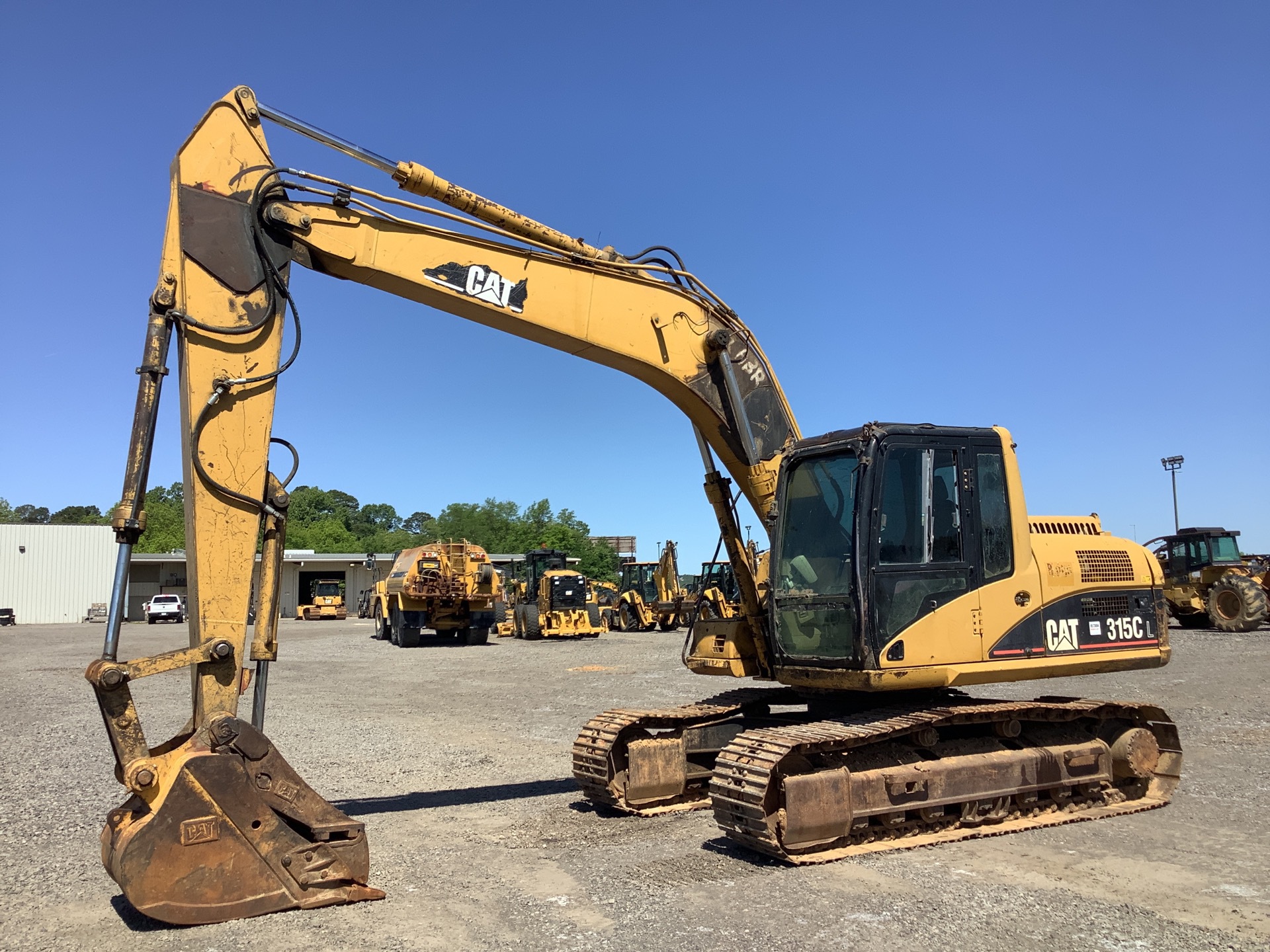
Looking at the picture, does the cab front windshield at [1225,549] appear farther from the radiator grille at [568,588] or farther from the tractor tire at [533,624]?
the tractor tire at [533,624]

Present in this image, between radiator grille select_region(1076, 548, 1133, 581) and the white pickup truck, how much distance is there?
2003 inches

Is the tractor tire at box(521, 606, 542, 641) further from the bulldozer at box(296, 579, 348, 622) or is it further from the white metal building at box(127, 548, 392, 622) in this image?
the white metal building at box(127, 548, 392, 622)

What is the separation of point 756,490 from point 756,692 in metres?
2.02

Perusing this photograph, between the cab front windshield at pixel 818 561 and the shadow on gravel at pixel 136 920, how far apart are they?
432 cm

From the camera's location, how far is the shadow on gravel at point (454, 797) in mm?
7770

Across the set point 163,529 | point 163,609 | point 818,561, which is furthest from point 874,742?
point 163,529

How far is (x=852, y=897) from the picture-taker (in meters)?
5.46

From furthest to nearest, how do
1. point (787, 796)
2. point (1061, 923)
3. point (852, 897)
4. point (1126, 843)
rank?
point (1126, 843), point (787, 796), point (852, 897), point (1061, 923)

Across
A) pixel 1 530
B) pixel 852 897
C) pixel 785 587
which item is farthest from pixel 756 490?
pixel 1 530

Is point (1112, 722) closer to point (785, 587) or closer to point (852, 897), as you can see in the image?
point (785, 587)

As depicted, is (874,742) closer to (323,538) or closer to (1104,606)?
(1104,606)

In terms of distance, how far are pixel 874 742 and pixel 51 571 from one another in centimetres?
5771

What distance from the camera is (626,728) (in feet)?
25.0

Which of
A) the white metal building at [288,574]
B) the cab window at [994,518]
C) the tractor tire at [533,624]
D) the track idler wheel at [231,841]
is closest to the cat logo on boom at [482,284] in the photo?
the track idler wheel at [231,841]
